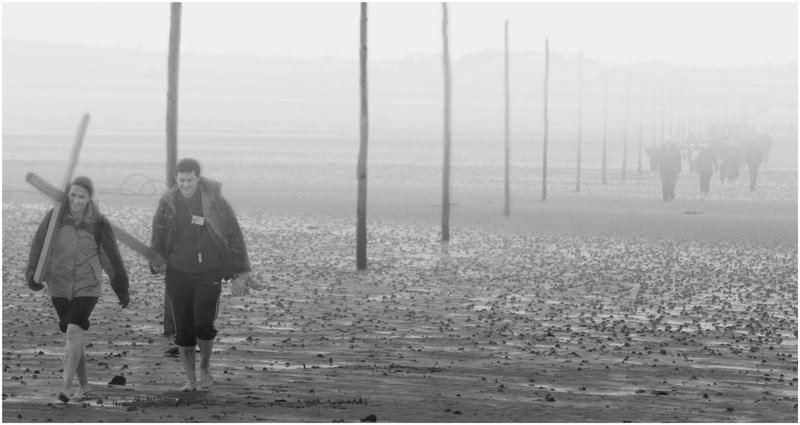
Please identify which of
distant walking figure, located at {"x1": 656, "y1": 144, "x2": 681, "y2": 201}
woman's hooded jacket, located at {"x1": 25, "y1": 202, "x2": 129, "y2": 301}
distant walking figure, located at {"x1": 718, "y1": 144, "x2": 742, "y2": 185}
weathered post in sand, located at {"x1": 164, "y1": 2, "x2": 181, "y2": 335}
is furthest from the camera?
distant walking figure, located at {"x1": 718, "y1": 144, "x2": 742, "y2": 185}

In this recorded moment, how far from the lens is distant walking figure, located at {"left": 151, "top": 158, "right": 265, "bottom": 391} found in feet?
39.7

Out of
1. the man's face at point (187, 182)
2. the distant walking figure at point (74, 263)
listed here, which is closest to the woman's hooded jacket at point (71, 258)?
the distant walking figure at point (74, 263)

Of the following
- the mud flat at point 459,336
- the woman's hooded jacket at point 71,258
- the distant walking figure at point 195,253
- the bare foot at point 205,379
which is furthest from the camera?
the distant walking figure at point 195,253

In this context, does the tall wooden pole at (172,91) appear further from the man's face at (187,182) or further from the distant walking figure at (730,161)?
the distant walking figure at (730,161)

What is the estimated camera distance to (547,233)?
3162cm

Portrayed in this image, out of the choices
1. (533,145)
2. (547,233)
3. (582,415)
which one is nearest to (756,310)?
(582,415)

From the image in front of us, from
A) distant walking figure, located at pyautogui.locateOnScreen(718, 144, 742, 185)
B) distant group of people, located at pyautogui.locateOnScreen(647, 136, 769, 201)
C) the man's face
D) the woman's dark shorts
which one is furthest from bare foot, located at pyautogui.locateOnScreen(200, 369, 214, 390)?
distant walking figure, located at pyautogui.locateOnScreen(718, 144, 742, 185)

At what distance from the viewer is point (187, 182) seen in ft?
39.4

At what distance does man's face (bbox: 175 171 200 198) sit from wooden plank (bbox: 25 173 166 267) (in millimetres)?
468

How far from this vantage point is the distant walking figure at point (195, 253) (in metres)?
12.1

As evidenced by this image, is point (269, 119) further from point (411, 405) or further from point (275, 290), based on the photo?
point (411, 405)

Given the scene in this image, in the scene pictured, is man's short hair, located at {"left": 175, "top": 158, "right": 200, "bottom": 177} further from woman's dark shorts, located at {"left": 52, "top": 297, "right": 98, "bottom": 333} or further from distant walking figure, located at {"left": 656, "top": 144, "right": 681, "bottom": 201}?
distant walking figure, located at {"left": 656, "top": 144, "right": 681, "bottom": 201}

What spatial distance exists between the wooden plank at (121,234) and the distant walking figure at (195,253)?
91 mm

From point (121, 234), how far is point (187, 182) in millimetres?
585
